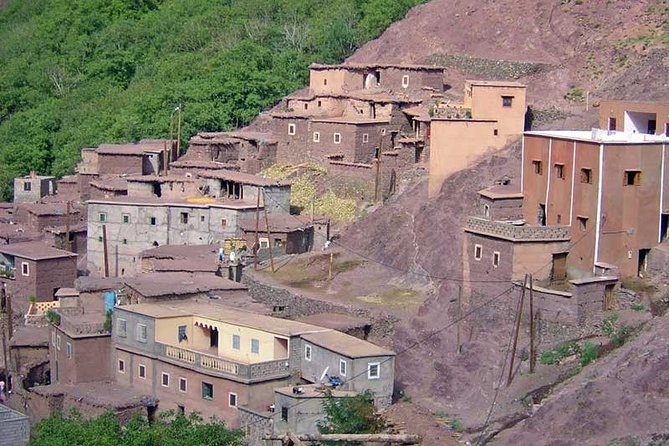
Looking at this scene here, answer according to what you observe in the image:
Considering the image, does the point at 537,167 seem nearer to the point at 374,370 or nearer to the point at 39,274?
the point at 374,370

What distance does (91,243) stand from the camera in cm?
4147

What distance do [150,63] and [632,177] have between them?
36000mm

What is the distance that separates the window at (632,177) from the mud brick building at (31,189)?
2274 cm

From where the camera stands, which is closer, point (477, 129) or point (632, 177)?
point (632, 177)

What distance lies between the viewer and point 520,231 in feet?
104

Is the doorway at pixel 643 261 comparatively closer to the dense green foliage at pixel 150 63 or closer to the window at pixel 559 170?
the window at pixel 559 170

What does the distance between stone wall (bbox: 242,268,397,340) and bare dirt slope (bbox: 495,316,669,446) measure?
5490mm

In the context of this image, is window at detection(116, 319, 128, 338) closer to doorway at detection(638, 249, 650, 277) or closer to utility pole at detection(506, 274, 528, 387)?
utility pole at detection(506, 274, 528, 387)

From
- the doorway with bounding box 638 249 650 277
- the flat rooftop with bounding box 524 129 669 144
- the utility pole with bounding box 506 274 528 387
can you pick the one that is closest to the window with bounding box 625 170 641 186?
the flat rooftop with bounding box 524 129 669 144

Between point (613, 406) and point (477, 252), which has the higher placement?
point (477, 252)

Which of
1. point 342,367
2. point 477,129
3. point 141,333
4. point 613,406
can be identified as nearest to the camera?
point 613,406

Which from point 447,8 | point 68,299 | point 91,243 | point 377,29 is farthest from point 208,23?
point 68,299

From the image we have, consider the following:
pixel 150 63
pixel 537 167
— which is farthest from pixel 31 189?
pixel 537 167

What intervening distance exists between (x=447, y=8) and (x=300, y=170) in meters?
11.9
